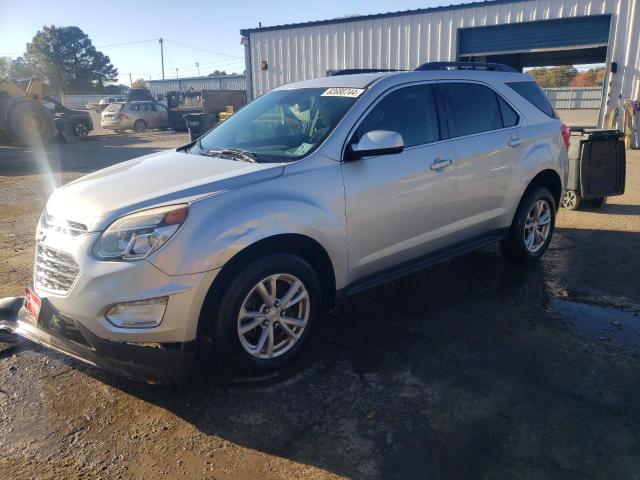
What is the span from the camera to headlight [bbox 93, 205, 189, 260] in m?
2.75

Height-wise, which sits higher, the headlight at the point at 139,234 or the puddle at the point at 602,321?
the headlight at the point at 139,234

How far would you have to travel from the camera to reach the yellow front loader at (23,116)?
58.6 feet

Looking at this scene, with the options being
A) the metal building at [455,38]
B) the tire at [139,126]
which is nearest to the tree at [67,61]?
the tire at [139,126]

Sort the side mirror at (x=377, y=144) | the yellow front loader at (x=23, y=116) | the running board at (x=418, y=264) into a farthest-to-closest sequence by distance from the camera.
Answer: the yellow front loader at (x=23, y=116)
the running board at (x=418, y=264)
the side mirror at (x=377, y=144)

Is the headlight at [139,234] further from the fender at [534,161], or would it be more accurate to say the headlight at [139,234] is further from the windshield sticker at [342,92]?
the fender at [534,161]

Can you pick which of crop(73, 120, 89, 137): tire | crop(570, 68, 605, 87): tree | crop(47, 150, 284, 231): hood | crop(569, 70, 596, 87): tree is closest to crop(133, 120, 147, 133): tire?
crop(73, 120, 89, 137): tire

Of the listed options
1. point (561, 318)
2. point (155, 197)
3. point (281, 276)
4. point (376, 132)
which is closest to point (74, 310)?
point (155, 197)

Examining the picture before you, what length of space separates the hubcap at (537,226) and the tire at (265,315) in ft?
8.94

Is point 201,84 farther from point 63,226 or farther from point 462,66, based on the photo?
point 63,226

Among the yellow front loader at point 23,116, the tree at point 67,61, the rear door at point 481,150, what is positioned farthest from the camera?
the tree at point 67,61

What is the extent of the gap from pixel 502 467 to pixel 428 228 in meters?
1.97

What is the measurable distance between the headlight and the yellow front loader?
59.4 ft

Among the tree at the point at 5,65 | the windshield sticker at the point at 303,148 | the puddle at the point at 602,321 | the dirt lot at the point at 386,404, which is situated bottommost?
the dirt lot at the point at 386,404

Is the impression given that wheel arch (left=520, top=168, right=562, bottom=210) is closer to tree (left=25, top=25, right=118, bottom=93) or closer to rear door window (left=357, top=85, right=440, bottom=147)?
rear door window (left=357, top=85, right=440, bottom=147)
